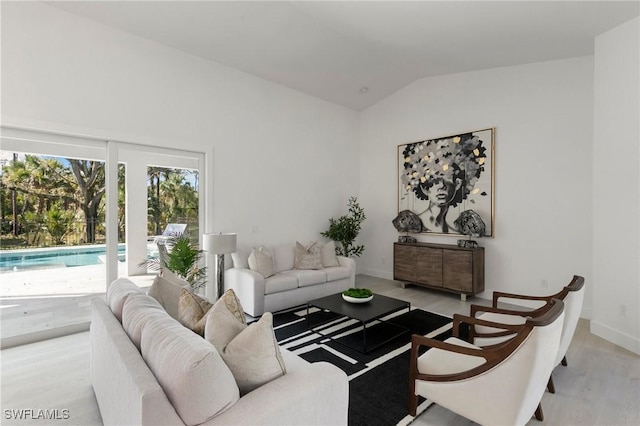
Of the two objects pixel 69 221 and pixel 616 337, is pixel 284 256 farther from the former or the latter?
pixel 616 337

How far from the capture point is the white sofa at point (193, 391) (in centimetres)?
121

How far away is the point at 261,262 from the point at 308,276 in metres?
0.71

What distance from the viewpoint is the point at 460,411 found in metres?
1.94

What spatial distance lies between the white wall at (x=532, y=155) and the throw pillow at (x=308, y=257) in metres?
1.99

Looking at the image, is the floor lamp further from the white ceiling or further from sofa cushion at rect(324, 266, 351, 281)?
the white ceiling

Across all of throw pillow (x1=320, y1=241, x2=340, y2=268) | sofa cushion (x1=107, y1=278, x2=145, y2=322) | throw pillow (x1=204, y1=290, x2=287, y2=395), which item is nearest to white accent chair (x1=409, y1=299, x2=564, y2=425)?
throw pillow (x1=204, y1=290, x2=287, y2=395)

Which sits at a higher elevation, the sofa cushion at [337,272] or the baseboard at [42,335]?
the sofa cushion at [337,272]

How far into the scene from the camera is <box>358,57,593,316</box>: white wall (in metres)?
4.32

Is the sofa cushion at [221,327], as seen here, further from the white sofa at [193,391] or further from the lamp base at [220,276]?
the lamp base at [220,276]

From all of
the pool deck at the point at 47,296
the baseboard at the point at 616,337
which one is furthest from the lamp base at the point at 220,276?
the baseboard at the point at 616,337

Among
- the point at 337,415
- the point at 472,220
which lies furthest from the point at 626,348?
the point at 337,415

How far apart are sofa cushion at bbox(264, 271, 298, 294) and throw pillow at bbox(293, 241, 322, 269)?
1.56ft

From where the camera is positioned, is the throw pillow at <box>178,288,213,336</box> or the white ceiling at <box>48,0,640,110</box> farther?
the white ceiling at <box>48,0,640,110</box>

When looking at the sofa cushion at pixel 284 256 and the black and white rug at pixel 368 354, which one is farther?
the sofa cushion at pixel 284 256
